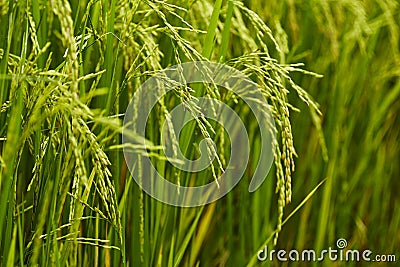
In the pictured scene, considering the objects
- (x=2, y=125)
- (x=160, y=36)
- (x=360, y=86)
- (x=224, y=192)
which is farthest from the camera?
(x=360, y=86)

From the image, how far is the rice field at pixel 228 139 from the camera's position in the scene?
2.94 ft

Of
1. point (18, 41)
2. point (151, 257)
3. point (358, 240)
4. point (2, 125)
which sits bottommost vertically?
point (358, 240)

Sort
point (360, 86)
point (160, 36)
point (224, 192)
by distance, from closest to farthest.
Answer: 1. point (160, 36)
2. point (224, 192)
3. point (360, 86)

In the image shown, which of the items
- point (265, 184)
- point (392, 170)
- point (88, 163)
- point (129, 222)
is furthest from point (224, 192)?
point (392, 170)

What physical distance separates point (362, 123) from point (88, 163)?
2.95 ft

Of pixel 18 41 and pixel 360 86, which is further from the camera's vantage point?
pixel 360 86

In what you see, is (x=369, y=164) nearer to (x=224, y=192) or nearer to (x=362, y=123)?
(x=362, y=123)

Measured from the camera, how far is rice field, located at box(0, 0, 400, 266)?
0.90m

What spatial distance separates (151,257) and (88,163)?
0.18 metres

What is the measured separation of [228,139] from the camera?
133cm

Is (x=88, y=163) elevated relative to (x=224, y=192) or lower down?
elevated

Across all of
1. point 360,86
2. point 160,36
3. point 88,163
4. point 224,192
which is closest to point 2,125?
point 88,163

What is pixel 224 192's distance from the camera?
4.28 ft

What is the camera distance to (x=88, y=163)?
941 mm
